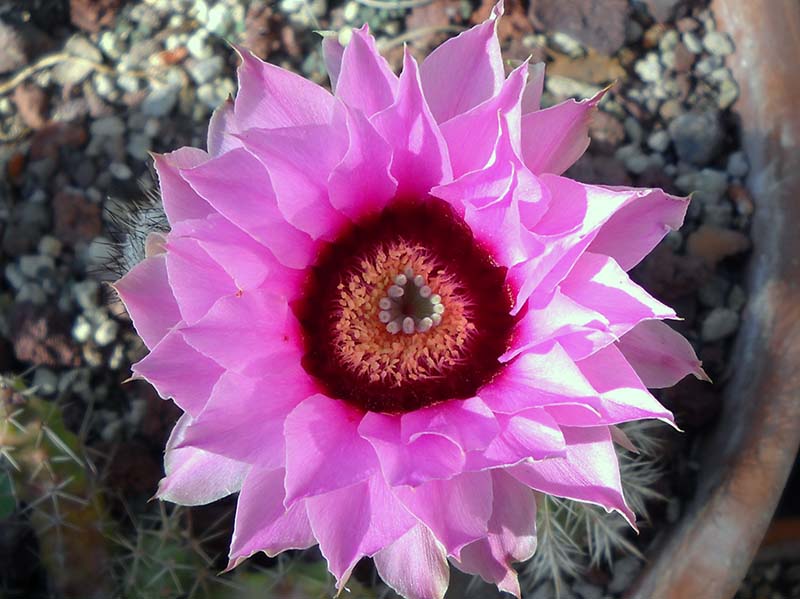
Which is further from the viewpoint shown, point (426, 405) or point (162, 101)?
point (162, 101)

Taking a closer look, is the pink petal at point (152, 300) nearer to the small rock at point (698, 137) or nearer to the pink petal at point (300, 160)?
the pink petal at point (300, 160)

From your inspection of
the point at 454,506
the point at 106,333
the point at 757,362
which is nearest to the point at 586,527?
the point at 757,362

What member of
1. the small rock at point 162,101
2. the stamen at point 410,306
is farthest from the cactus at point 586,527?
the small rock at point 162,101

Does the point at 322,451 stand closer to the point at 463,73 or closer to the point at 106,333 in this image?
the point at 463,73

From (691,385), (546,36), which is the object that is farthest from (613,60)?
(691,385)

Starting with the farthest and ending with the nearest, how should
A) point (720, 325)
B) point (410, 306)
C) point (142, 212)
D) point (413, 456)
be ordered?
point (720, 325) → point (142, 212) → point (410, 306) → point (413, 456)

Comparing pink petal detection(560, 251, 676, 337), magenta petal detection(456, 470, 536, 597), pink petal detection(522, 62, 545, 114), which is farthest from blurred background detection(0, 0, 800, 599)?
pink petal detection(522, 62, 545, 114)

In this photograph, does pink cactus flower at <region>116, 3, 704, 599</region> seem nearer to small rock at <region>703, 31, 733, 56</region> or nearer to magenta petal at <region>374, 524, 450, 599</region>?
magenta petal at <region>374, 524, 450, 599</region>
